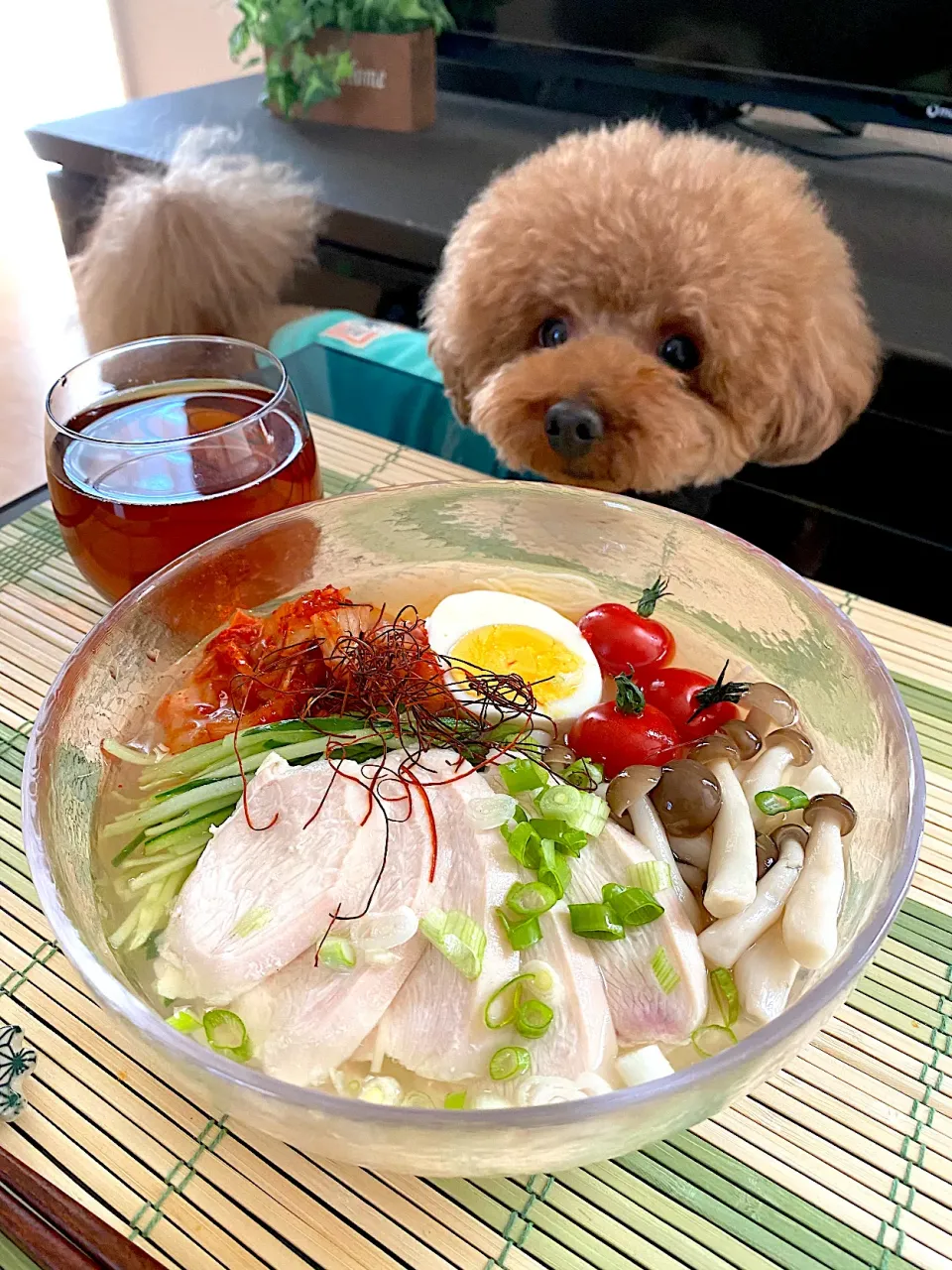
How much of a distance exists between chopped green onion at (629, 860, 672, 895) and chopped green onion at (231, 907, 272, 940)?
1.03 ft

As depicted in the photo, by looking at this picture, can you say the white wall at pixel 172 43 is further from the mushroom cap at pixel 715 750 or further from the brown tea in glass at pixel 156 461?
the mushroom cap at pixel 715 750

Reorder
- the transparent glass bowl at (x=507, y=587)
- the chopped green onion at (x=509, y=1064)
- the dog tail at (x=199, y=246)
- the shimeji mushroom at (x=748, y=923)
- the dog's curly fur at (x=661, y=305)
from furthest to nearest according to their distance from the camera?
1. the dog tail at (x=199, y=246)
2. the dog's curly fur at (x=661, y=305)
3. the shimeji mushroom at (x=748, y=923)
4. the chopped green onion at (x=509, y=1064)
5. the transparent glass bowl at (x=507, y=587)

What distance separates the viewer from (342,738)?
0.99 metres

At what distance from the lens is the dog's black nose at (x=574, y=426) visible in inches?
50.9

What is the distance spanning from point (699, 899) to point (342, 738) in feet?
1.27

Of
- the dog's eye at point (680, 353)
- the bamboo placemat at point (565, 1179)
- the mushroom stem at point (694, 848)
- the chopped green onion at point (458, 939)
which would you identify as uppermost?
the dog's eye at point (680, 353)

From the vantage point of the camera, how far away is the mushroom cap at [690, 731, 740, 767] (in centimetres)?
95

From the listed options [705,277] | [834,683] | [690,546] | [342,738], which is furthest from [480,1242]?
[705,277]

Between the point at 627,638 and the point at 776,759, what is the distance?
236 mm

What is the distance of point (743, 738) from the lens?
38.1 inches

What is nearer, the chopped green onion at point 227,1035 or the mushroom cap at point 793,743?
the chopped green onion at point 227,1035

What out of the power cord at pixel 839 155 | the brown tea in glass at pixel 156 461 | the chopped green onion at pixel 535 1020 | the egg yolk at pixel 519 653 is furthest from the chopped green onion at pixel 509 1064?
the power cord at pixel 839 155

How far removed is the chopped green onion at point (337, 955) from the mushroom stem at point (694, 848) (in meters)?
0.32

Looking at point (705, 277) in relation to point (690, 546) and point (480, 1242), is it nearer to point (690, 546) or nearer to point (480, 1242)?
point (690, 546)
